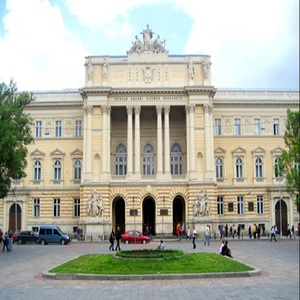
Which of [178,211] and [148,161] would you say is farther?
[178,211]

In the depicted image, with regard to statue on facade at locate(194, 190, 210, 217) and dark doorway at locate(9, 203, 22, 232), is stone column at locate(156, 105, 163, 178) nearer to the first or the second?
statue on facade at locate(194, 190, 210, 217)

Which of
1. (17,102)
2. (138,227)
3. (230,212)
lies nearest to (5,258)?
(17,102)

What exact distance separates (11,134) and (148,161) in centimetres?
3003

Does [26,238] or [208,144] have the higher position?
[208,144]

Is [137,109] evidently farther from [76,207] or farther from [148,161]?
[76,207]

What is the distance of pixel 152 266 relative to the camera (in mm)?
24922

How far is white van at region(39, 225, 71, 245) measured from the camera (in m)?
53.6

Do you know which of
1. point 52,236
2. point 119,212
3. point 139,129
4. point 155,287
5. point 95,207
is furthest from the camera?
point 119,212

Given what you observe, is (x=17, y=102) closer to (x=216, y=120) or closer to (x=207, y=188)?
(x=207, y=188)

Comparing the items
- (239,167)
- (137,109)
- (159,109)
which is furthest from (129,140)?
(239,167)

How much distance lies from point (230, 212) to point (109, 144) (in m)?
18.6

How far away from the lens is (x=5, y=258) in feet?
113

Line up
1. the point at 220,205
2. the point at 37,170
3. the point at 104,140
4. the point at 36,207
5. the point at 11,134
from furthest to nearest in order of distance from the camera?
1. the point at 37,170
2. the point at 36,207
3. the point at 220,205
4. the point at 104,140
5. the point at 11,134

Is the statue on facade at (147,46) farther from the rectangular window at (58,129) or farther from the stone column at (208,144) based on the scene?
the rectangular window at (58,129)
